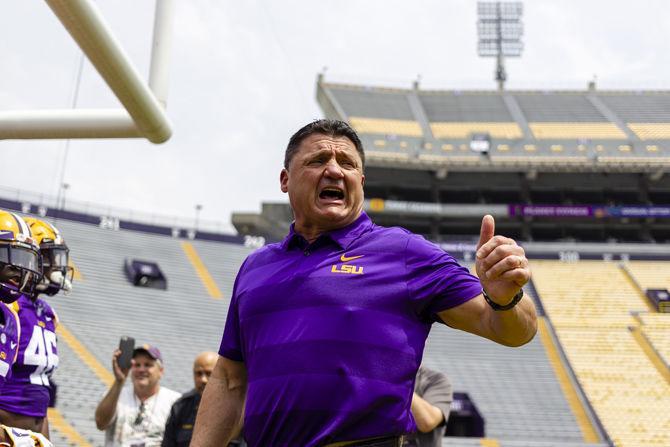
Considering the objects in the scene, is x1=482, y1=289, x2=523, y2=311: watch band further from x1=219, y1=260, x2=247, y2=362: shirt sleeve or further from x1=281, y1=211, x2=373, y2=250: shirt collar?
x1=219, y1=260, x2=247, y2=362: shirt sleeve

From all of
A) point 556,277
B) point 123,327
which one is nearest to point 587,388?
point 556,277

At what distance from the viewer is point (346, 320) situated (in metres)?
1.72

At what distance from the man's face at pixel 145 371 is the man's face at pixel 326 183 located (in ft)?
10.2

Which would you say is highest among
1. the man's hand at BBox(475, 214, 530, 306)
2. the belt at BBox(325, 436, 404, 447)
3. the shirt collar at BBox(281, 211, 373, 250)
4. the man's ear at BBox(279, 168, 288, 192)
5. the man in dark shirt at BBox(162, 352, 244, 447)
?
the man's ear at BBox(279, 168, 288, 192)

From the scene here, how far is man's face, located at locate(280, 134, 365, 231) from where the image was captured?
6.40ft

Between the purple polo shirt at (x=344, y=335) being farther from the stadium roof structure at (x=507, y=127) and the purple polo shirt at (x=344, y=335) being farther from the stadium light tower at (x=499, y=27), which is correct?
the stadium light tower at (x=499, y=27)

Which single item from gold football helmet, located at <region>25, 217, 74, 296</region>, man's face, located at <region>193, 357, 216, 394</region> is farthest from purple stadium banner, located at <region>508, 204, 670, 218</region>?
gold football helmet, located at <region>25, 217, 74, 296</region>

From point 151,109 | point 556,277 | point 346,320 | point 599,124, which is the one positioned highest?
point 599,124

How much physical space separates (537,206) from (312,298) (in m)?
28.7

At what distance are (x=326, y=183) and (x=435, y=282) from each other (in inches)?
16.8

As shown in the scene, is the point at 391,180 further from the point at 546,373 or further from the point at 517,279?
the point at 517,279

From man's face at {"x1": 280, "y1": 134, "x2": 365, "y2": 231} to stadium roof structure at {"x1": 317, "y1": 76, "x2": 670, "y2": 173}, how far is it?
26582 mm

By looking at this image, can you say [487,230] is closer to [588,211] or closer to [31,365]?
[31,365]

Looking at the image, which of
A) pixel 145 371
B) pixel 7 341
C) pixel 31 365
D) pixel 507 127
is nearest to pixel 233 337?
pixel 7 341
